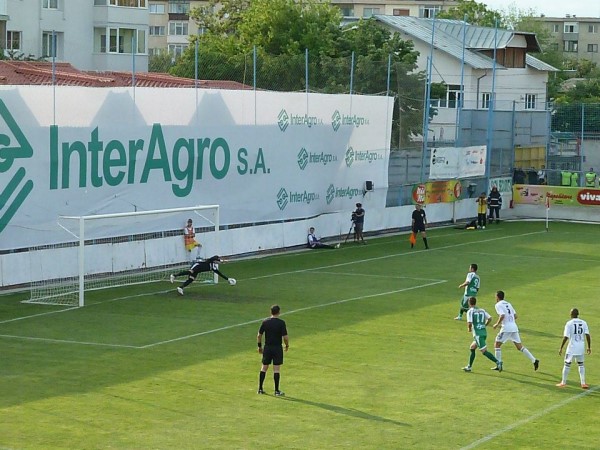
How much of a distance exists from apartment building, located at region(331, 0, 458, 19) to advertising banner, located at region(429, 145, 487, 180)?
10084 cm

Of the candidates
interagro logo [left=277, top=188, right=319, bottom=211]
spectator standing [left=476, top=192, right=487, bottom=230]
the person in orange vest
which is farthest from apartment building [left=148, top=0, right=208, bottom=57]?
the person in orange vest

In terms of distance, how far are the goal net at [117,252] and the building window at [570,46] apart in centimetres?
14966

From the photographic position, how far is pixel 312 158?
47188 mm

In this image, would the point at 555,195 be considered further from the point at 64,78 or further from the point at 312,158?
the point at 64,78

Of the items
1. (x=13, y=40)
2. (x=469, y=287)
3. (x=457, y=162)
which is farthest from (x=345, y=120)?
(x=13, y=40)

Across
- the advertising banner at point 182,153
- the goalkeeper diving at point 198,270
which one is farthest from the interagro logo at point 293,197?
the goalkeeper diving at point 198,270

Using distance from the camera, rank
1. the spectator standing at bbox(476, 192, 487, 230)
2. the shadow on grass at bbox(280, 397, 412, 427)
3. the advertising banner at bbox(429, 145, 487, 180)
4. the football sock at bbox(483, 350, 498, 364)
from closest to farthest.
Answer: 1. the shadow on grass at bbox(280, 397, 412, 427)
2. the football sock at bbox(483, 350, 498, 364)
3. the spectator standing at bbox(476, 192, 487, 230)
4. the advertising banner at bbox(429, 145, 487, 180)

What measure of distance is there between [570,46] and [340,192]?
140918 millimetres

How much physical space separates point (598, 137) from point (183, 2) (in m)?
77.7

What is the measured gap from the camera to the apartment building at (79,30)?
65.8 meters

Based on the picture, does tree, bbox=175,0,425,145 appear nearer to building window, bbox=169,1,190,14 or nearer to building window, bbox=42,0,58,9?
building window, bbox=42,0,58,9

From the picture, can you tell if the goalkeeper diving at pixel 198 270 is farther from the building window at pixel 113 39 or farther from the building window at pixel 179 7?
the building window at pixel 179 7

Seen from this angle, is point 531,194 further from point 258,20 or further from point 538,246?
point 258,20

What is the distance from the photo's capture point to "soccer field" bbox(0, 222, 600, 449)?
1862 centimetres
